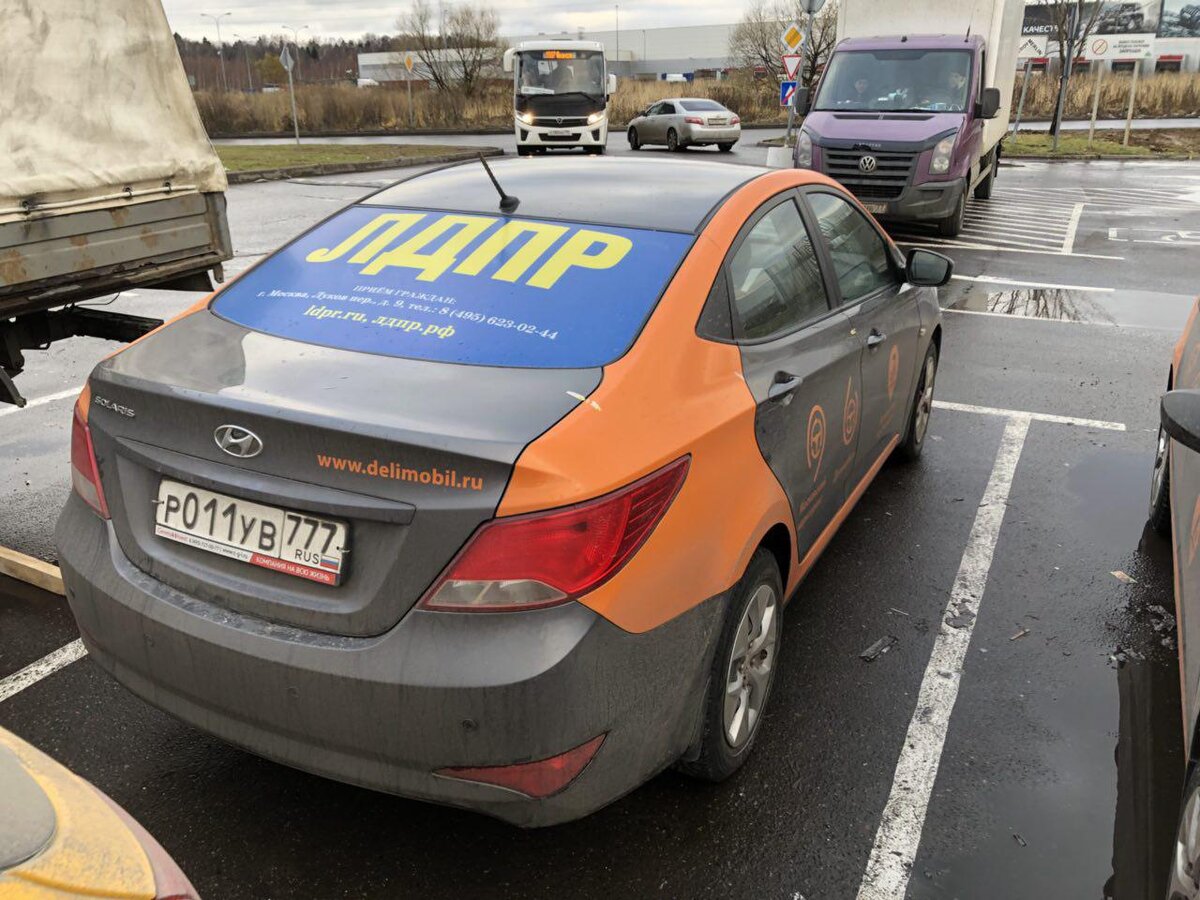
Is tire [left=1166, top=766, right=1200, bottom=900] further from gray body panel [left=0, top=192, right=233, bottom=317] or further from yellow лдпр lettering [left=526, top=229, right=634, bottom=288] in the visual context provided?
gray body panel [left=0, top=192, right=233, bottom=317]

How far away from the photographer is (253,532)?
222 centimetres

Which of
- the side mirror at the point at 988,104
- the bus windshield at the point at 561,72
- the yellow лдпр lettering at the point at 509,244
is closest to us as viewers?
the yellow лдпр lettering at the point at 509,244

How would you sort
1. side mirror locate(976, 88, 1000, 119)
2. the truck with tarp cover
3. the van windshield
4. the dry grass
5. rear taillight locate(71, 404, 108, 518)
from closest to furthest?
1. rear taillight locate(71, 404, 108, 518)
2. the truck with tarp cover
3. side mirror locate(976, 88, 1000, 119)
4. the van windshield
5. the dry grass

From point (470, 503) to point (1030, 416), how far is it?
5.07 meters

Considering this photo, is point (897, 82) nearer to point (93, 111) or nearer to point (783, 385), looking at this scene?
point (93, 111)

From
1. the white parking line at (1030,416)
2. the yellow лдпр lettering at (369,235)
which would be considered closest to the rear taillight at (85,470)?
the yellow лдпр lettering at (369,235)

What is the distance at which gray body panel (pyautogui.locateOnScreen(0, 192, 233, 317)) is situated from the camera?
12.4 feet

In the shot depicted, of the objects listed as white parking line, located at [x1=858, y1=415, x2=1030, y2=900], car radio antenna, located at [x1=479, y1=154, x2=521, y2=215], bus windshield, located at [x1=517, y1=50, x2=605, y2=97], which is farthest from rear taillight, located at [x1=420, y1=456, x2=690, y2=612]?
bus windshield, located at [x1=517, y1=50, x2=605, y2=97]

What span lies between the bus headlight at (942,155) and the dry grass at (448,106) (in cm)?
3087

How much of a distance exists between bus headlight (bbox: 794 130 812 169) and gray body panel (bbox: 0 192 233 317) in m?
9.49

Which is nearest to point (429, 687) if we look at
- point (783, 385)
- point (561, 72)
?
point (783, 385)

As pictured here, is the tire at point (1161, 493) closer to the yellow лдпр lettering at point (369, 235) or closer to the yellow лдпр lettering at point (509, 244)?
the yellow лдпр lettering at point (509, 244)

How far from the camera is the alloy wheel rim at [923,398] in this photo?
5.09 metres

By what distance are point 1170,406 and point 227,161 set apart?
24.1m
